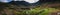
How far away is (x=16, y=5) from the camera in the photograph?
2.84 feet

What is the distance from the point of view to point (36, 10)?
0.85 metres

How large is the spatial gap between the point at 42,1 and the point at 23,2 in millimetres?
157

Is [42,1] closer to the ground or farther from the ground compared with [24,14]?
farther from the ground

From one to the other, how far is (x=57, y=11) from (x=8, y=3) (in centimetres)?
41

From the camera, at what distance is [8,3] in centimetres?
86

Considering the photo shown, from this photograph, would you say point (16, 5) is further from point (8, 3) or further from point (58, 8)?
point (58, 8)

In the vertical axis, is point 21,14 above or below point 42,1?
below

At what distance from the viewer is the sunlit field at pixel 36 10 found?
0.84 metres

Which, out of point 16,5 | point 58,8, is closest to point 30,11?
point 16,5

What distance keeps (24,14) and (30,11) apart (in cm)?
6

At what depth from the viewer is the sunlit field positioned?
2.77ft

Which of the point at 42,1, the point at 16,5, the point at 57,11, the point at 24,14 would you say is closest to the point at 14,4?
the point at 16,5

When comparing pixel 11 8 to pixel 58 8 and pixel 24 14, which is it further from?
pixel 58 8

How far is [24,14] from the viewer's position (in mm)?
851
